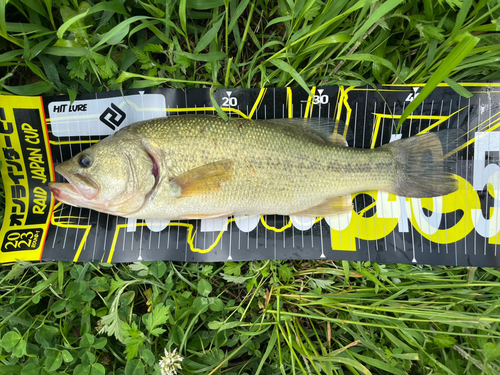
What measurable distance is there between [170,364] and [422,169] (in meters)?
2.67

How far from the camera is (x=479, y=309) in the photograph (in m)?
2.44

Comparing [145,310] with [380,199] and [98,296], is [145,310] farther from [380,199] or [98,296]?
[380,199]

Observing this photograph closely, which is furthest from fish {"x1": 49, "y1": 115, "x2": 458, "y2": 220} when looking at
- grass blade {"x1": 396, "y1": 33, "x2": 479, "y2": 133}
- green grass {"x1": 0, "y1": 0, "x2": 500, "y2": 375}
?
grass blade {"x1": 396, "y1": 33, "x2": 479, "y2": 133}

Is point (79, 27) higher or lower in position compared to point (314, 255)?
higher

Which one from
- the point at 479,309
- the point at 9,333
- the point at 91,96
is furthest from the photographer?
the point at 91,96

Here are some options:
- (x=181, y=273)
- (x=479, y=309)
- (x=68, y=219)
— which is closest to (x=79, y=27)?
(x=68, y=219)

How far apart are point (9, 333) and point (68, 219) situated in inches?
38.5

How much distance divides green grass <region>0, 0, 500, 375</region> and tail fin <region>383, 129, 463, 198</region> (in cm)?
50

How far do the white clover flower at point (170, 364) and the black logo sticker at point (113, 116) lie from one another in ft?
6.75

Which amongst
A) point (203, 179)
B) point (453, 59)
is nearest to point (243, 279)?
point (203, 179)

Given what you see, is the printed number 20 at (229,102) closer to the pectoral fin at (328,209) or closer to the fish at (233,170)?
the fish at (233,170)

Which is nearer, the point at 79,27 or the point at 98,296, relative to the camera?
the point at 79,27

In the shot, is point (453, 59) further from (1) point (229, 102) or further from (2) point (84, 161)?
(2) point (84, 161)

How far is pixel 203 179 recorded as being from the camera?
2.17 m
